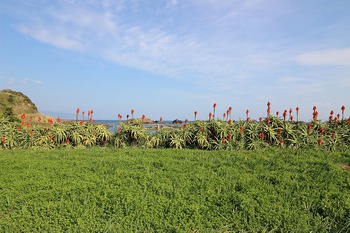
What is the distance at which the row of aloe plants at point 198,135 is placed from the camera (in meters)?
7.07

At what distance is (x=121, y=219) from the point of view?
3164 mm

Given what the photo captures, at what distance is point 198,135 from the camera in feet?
24.2

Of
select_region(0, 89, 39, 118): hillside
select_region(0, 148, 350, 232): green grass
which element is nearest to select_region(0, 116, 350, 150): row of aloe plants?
select_region(0, 148, 350, 232): green grass

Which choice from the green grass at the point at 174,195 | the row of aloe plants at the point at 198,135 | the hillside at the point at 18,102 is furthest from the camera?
the hillside at the point at 18,102

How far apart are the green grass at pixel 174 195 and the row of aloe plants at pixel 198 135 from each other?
1747 millimetres

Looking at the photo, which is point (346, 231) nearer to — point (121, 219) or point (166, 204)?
point (166, 204)

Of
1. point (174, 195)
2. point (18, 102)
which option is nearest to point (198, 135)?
point (174, 195)

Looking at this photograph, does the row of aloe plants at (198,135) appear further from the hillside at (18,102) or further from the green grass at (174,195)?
the hillside at (18,102)

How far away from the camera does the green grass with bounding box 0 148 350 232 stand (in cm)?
313

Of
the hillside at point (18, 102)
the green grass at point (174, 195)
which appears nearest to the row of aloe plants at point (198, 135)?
the green grass at point (174, 195)

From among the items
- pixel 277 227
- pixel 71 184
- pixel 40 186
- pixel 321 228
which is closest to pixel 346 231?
pixel 321 228

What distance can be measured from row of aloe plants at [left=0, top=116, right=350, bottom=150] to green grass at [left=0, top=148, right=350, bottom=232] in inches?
68.8

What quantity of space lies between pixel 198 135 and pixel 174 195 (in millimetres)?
3762

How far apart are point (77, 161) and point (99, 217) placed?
2.41 metres
